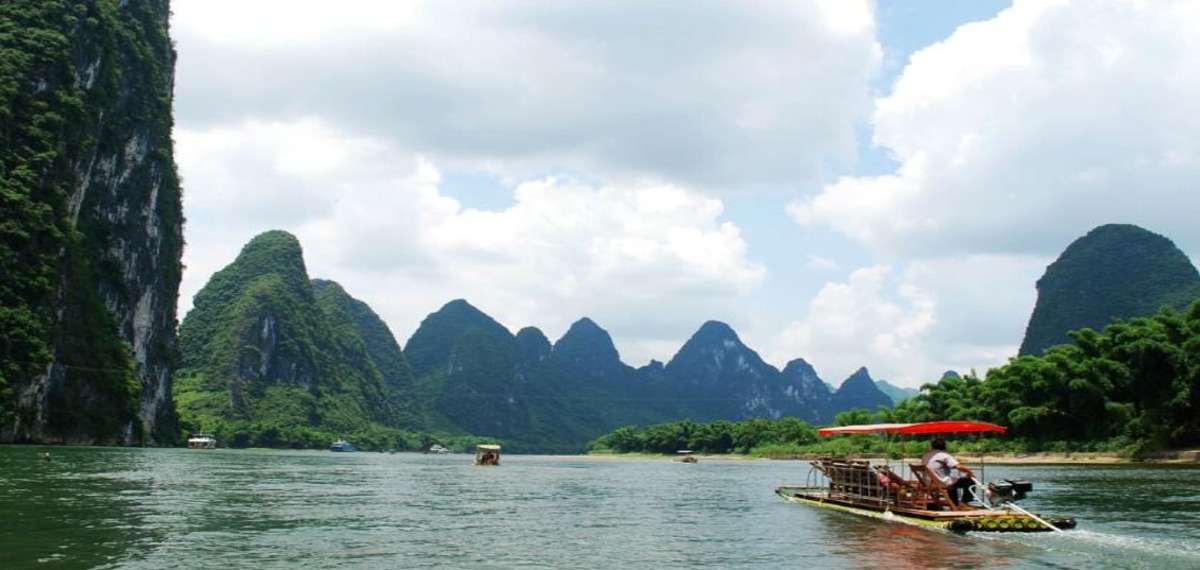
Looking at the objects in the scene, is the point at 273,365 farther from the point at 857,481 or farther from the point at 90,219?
the point at 857,481

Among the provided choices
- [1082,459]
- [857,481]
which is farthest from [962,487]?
[1082,459]

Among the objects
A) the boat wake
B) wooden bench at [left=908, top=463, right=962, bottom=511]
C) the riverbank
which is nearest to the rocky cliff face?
wooden bench at [left=908, top=463, right=962, bottom=511]

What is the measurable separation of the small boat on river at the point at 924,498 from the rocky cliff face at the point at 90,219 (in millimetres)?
62355

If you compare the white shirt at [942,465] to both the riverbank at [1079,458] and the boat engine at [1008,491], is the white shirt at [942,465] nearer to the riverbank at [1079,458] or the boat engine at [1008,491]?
the boat engine at [1008,491]

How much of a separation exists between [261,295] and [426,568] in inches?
5808

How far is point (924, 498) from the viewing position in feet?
76.3

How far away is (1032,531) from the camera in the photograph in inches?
766

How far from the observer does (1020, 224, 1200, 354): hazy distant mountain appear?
120 metres

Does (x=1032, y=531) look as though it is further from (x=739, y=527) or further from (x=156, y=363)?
(x=156, y=363)

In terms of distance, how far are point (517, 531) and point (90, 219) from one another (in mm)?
88701

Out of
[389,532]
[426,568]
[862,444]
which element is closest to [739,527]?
[389,532]

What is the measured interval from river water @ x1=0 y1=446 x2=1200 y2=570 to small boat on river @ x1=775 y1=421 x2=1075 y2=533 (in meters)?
0.36

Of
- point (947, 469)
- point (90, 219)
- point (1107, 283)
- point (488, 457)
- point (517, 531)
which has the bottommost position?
point (488, 457)

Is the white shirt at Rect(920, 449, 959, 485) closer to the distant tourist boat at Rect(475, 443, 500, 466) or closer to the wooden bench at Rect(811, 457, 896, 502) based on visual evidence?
the wooden bench at Rect(811, 457, 896, 502)
